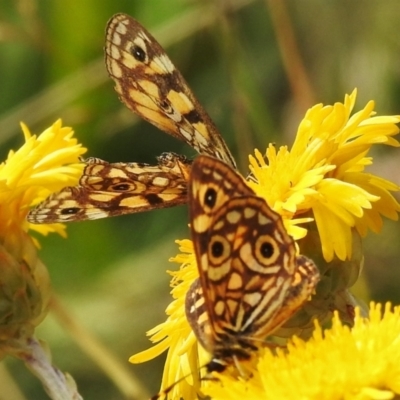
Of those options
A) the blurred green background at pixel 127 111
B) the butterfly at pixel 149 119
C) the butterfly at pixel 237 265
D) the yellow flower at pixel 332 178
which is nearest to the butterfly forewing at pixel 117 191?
the butterfly at pixel 149 119

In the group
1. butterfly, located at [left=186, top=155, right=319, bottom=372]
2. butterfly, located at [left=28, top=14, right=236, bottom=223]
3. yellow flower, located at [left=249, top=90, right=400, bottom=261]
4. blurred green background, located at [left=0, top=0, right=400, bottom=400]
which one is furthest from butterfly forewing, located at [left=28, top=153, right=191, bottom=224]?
blurred green background, located at [left=0, top=0, right=400, bottom=400]

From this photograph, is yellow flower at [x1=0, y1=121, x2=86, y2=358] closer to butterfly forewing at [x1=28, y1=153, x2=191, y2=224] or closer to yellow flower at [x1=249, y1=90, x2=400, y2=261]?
butterfly forewing at [x1=28, y1=153, x2=191, y2=224]

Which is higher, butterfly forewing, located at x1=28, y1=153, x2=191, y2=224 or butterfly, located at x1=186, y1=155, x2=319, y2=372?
butterfly forewing, located at x1=28, y1=153, x2=191, y2=224

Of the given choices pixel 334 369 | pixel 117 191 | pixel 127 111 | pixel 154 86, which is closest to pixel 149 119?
pixel 154 86

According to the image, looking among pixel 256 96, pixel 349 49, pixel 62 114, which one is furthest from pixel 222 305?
pixel 349 49

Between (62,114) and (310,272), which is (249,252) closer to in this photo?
(310,272)

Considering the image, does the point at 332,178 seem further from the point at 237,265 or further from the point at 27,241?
the point at 27,241
